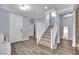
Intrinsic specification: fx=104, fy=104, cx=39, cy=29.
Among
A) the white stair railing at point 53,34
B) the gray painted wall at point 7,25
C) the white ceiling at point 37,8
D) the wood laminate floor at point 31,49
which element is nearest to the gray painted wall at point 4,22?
the gray painted wall at point 7,25

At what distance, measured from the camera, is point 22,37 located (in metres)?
1.88

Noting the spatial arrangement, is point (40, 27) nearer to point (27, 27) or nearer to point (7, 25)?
point (27, 27)

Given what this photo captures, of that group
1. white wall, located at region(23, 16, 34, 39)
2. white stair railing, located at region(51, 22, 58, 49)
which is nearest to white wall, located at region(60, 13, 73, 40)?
white stair railing, located at region(51, 22, 58, 49)

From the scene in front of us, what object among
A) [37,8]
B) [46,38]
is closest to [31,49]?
[46,38]

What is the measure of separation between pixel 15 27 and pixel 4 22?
211 mm

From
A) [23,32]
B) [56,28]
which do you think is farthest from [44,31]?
[23,32]

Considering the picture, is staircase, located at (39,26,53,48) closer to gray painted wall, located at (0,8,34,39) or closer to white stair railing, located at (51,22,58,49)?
white stair railing, located at (51,22,58,49)

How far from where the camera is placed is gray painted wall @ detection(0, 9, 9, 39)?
5.98ft

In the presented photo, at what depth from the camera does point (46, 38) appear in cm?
185

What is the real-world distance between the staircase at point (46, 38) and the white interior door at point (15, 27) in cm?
38

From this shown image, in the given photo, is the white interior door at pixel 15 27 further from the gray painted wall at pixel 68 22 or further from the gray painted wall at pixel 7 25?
the gray painted wall at pixel 68 22

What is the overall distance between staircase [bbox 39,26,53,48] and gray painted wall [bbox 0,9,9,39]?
0.63 meters
